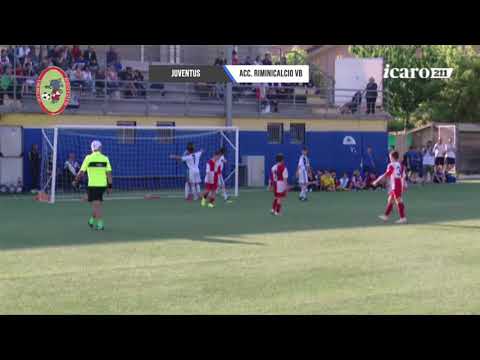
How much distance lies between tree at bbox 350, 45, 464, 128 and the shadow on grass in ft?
80.4

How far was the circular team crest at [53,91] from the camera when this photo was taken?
2830 cm

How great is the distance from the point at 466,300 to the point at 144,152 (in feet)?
75.3

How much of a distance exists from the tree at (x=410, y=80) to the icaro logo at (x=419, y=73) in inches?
15.5

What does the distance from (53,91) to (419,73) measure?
29.8m

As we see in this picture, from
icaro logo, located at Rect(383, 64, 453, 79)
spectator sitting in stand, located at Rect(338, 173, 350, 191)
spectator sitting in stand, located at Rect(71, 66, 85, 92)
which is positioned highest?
icaro logo, located at Rect(383, 64, 453, 79)

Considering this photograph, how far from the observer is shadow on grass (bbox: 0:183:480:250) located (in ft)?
51.2

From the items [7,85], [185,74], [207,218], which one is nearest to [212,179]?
[207,218]

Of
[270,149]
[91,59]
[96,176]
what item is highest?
[91,59]

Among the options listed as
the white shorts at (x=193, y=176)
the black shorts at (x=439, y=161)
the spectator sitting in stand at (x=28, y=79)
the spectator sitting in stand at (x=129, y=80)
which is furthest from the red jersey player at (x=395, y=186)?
the black shorts at (x=439, y=161)

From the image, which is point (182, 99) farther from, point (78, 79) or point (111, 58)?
point (78, 79)

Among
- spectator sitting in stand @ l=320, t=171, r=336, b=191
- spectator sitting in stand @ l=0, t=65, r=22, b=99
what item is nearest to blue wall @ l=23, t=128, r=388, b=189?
spectator sitting in stand @ l=0, t=65, r=22, b=99

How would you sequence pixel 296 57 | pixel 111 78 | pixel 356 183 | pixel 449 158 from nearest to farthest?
1. pixel 356 183
2. pixel 111 78
3. pixel 449 158
4. pixel 296 57

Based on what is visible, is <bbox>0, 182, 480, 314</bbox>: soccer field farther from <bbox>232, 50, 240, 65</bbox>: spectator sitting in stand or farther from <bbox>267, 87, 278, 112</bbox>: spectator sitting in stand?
<bbox>232, 50, 240, 65</bbox>: spectator sitting in stand

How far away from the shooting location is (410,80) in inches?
2040
